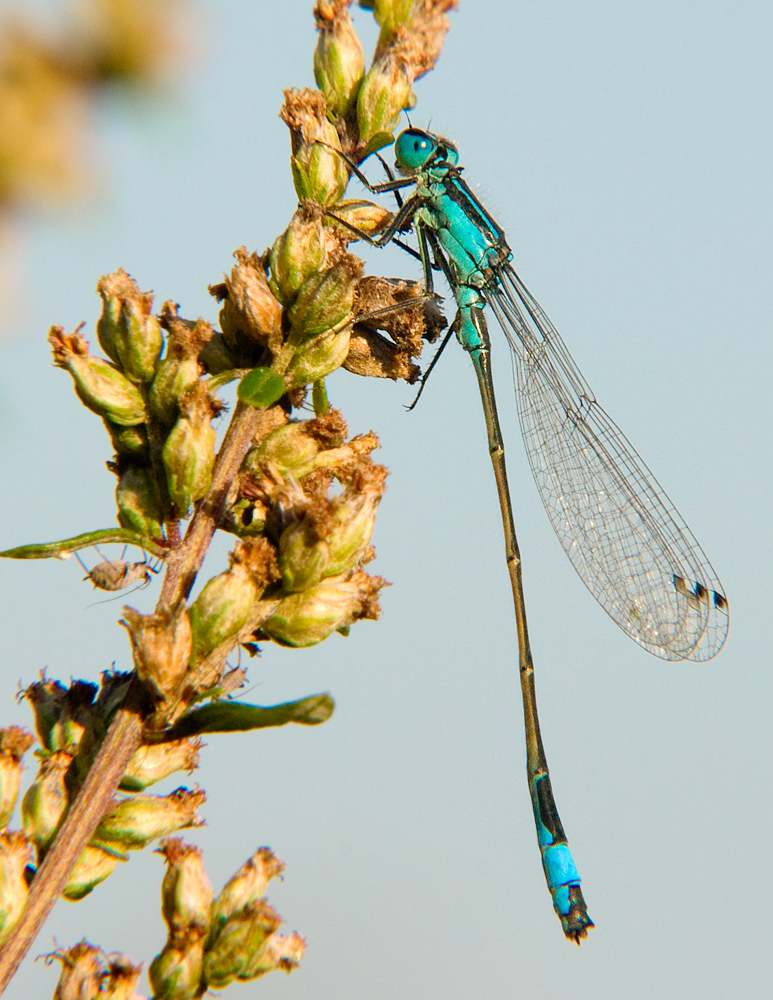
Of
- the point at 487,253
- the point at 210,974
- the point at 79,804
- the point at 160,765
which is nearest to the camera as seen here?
the point at 79,804

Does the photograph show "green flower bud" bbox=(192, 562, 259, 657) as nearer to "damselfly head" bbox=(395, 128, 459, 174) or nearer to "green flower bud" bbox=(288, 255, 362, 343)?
"green flower bud" bbox=(288, 255, 362, 343)

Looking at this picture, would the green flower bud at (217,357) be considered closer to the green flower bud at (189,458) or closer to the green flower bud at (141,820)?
the green flower bud at (189,458)

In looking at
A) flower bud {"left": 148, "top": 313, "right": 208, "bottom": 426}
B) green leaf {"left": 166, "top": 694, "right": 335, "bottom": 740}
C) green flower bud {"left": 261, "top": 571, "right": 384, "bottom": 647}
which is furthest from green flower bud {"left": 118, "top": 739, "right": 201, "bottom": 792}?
flower bud {"left": 148, "top": 313, "right": 208, "bottom": 426}

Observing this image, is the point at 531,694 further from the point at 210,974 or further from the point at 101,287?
the point at 101,287

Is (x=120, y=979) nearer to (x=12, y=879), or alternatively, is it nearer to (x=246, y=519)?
(x=12, y=879)

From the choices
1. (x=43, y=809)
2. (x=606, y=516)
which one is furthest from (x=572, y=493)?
(x=43, y=809)

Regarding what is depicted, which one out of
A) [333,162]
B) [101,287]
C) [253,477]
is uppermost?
[333,162]

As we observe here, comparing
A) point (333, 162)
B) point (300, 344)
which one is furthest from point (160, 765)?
point (333, 162)
